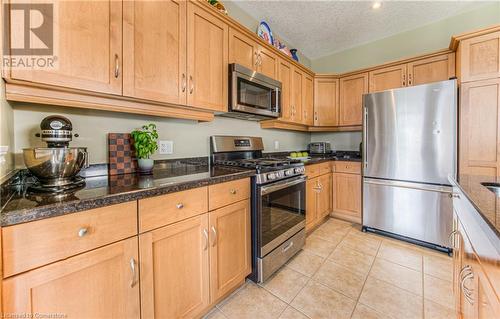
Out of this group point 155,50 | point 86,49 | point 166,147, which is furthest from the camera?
point 166,147

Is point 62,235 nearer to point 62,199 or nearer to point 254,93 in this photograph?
point 62,199

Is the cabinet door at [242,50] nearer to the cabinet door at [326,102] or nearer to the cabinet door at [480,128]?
the cabinet door at [326,102]

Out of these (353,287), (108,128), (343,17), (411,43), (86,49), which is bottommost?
(353,287)

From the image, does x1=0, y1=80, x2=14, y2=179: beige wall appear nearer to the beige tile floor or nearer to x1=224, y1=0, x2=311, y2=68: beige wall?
the beige tile floor

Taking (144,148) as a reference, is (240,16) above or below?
above

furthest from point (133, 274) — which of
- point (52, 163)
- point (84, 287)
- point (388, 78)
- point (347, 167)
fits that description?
point (388, 78)

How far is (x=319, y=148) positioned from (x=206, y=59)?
8.13 ft

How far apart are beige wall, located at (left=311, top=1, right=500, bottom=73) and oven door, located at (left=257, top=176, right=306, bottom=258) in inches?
98.2

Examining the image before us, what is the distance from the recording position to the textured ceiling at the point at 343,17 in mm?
2330

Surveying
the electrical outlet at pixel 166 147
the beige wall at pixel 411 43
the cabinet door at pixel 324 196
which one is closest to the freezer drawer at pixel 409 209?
the cabinet door at pixel 324 196

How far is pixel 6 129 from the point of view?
0.91 meters

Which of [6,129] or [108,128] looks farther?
[108,128]

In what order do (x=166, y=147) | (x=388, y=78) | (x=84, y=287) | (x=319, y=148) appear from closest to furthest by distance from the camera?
(x=84, y=287) → (x=166, y=147) → (x=388, y=78) → (x=319, y=148)

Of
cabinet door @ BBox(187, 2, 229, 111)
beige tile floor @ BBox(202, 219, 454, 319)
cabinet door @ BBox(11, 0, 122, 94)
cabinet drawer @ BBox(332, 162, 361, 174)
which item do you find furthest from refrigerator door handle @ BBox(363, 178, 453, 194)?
cabinet door @ BBox(11, 0, 122, 94)
